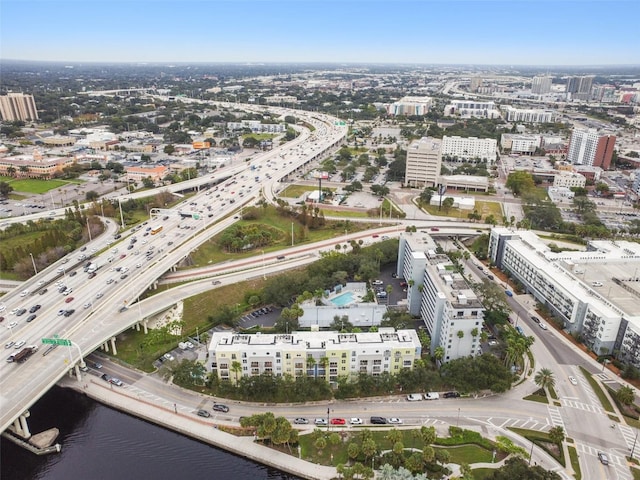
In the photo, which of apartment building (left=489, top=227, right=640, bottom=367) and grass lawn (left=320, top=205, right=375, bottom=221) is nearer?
apartment building (left=489, top=227, right=640, bottom=367)

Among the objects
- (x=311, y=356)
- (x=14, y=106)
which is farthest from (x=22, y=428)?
(x=14, y=106)

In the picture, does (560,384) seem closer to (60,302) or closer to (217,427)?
(217,427)

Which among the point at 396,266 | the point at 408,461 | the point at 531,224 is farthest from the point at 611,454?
the point at 531,224

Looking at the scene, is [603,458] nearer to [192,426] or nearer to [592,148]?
[192,426]

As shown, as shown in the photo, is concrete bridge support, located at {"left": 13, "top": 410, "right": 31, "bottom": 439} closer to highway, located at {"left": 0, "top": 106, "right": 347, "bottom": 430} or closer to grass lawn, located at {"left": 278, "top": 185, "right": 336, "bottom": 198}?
highway, located at {"left": 0, "top": 106, "right": 347, "bottom": 430}

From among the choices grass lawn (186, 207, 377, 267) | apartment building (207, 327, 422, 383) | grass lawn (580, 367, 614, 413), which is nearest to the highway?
grass lawn (186, 207, 377, 267)

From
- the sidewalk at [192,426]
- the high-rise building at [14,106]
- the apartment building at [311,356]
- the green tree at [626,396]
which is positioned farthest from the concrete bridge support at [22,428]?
the high-rise building at [14,106]
